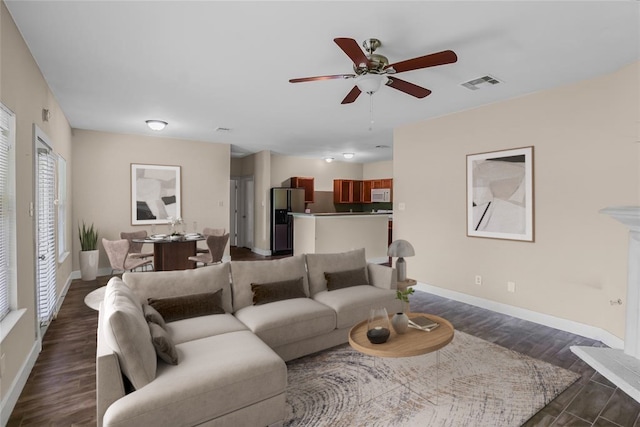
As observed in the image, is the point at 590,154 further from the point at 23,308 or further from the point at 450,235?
the point at 23,308

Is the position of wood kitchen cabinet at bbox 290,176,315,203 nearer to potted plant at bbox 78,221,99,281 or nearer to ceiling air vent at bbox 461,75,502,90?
potted plant at bbox 78,221,99,281

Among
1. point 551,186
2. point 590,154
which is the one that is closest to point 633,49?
point 590,154

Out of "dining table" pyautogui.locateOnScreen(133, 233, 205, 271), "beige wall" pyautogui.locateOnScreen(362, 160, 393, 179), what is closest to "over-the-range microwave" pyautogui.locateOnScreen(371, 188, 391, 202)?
"beige wall" pyautogui.locateOnScreen(362, 160, 393, 179)

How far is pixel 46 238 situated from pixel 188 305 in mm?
2070

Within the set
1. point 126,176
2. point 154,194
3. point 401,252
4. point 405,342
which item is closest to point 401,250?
point 401,252

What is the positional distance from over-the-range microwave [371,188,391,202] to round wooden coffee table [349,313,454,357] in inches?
294

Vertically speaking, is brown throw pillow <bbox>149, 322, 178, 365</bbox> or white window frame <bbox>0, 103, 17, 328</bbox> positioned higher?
white window frame <bbox>0, 103, 17, 328</bbox>

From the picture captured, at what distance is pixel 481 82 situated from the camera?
357 cm

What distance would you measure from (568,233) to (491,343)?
1501mm

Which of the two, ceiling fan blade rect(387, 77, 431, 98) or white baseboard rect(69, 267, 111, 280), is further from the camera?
white baseboard rect(69, 267, 111, 280)

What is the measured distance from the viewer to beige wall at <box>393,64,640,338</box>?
3246 millimetres

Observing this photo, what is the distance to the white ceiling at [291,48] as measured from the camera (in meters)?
2.28

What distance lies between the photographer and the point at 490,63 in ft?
10.1

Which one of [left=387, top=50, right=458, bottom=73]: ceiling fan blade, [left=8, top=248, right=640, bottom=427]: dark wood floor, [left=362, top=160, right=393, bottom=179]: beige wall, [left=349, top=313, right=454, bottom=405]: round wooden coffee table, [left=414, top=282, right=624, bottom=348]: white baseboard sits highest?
[left=362, top=160, right=393, bottom=179]: beige wall
